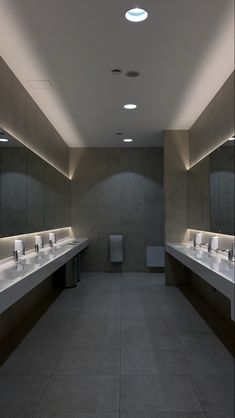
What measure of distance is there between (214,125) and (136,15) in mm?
2123

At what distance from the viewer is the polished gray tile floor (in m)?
2.23

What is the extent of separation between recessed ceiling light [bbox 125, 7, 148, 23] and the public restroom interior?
1 centimetres

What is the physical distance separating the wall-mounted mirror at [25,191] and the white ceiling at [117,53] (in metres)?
0.83

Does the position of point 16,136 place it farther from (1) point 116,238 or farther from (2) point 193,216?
(1) point 116,238

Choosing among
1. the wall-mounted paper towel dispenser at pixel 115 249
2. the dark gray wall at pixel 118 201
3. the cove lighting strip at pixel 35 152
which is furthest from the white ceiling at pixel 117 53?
the wall-mounted paper towel dispenser at pixel 115 249

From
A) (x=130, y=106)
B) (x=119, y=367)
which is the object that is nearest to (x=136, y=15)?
(x=130, y=106)

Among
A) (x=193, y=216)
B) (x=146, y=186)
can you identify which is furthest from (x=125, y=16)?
(x=146, y=186)

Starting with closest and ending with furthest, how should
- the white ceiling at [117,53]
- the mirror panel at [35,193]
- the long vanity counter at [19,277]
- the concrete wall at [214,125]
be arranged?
the long vanity counter at [19,277] < the white ceiling at [117,53] < the concrete wall at [214,125] < the mirror panel at [35,193]

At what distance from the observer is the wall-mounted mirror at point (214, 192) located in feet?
12.8

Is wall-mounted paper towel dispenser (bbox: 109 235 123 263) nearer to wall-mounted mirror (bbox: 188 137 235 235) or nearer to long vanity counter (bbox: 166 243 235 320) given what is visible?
wall-mounted mirror (bbox: 188 137 235 235)

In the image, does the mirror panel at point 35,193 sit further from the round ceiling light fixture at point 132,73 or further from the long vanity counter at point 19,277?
the round ceiling light fixture at point 132,73

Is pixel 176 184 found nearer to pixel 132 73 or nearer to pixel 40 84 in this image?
pixel 132 73

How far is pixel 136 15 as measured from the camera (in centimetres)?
280

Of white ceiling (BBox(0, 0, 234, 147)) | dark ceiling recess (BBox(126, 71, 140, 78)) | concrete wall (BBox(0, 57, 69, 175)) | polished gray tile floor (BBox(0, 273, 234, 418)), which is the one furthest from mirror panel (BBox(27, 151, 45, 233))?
dark ceiling recess (BBox(126, 71, 140, 78))
